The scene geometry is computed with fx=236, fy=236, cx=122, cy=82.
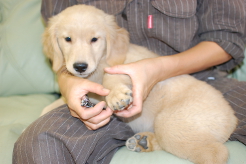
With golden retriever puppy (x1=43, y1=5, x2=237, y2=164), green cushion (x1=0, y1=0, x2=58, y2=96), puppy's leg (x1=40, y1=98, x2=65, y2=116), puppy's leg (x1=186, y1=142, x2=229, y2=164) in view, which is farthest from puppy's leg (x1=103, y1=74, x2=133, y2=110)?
green cushion (x1=0, y1=0, x2=58, y2=96)

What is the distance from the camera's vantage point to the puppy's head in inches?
64.1

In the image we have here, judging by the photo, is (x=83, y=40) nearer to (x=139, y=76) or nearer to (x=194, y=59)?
(x=139, y=76)

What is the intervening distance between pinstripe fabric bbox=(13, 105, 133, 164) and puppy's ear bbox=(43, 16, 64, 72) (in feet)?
1.32

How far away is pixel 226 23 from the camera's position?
1.90 m

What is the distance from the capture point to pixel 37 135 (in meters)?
1.45

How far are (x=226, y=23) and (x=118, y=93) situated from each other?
3.65 ft

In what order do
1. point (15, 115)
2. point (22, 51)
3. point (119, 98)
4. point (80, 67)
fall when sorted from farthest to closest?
point (22, 51) < point (15, 115) < point (80, 67) < point (119, 98)

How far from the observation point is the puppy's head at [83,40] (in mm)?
1628

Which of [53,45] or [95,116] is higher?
[53,45]

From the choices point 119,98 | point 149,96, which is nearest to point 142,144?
point 149,96

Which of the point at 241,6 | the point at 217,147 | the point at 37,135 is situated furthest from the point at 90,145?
the point at 241,6

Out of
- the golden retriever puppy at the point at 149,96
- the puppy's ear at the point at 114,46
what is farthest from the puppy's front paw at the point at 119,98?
the puppy's ear at the point at 114,46

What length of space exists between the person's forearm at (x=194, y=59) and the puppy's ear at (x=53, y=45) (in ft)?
2.60

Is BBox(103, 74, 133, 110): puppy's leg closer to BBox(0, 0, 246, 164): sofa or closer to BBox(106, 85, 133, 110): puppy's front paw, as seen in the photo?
BBox(106, 85, 133, 110): puppy's front paw
